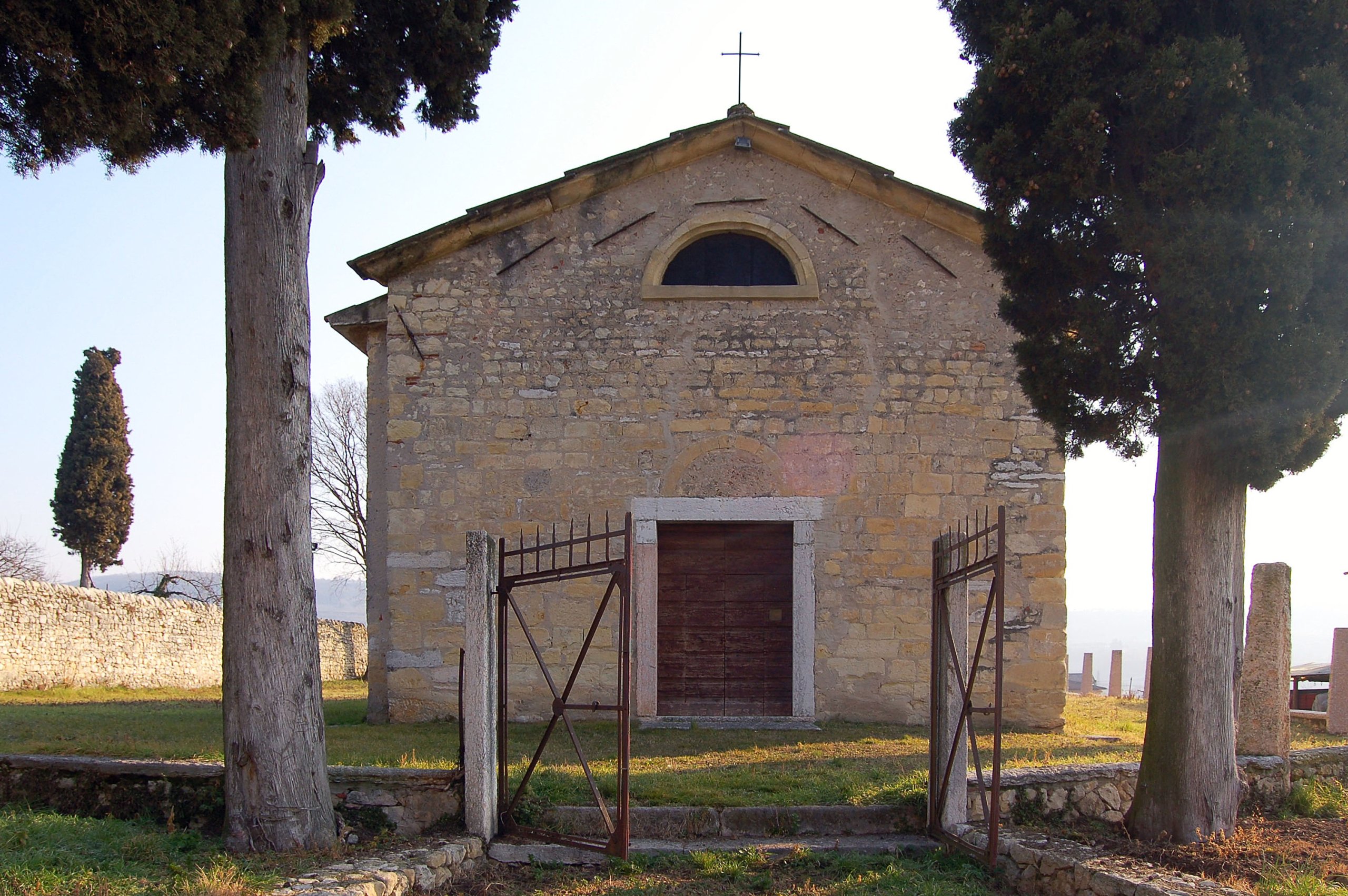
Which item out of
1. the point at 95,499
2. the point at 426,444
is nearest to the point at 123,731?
the point at 426,444

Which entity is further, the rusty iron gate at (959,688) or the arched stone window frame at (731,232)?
the arched stone window frame at (731,232)

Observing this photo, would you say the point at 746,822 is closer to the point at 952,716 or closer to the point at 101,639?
the point at 952,716

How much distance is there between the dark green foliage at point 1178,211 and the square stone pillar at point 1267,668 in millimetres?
1814

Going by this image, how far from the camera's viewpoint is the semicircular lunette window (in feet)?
35.9

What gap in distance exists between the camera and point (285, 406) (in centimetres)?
603

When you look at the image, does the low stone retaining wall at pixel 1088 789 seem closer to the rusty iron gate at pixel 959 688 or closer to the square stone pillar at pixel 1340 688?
the rusty iron gate at pixel 959 688

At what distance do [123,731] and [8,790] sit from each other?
308 cm

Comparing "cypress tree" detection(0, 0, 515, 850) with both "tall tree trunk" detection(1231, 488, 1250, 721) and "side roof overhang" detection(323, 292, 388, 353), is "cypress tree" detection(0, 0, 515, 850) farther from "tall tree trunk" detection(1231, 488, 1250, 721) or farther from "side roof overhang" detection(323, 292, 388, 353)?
"tall tree trunk" detection(1231, 488, 1250, 721)

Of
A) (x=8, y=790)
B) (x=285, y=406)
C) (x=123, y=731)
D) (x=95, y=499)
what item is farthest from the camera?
(x=95, y=499)

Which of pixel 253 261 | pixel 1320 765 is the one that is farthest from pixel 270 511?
pixel 1320 765

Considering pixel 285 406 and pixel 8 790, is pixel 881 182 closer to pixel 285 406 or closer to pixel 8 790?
pixel 285 406

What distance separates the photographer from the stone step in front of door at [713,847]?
6191mm

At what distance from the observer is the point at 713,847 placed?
20.9 feet

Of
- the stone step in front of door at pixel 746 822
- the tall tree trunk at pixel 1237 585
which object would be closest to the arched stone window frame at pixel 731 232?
the tall tree trunk at pixel 1237 585
